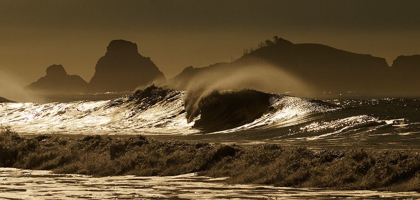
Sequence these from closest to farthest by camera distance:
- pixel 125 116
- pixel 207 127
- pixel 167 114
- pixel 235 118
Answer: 1. pixel 207 127
2. pixel 235 118
3. pixel 167 114
4. pixel 125 116

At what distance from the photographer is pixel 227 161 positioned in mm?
20719

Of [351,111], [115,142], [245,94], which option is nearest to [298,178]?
[115,142]

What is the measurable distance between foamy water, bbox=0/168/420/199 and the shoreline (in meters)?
0.66

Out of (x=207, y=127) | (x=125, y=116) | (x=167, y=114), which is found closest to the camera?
(x=207, y=127)

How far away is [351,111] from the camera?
116 feet

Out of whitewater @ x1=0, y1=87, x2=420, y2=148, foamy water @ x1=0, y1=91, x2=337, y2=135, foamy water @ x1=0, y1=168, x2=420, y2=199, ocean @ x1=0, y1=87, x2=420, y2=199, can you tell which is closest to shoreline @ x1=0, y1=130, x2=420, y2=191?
foamy water @ x1=0, y1=168, x2=420, y2=199

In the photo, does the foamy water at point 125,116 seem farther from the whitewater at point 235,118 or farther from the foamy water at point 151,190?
the foamy water at point 151,190

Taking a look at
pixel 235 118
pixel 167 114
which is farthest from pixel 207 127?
pixel 167 114

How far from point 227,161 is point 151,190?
13.9 feet

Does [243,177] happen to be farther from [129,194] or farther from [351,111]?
[351,111]

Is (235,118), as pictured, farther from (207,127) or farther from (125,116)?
(125,116)

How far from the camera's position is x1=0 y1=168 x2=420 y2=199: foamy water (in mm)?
15500

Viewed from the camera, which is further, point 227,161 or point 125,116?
point 125,116

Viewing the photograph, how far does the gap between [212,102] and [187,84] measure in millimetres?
8329
